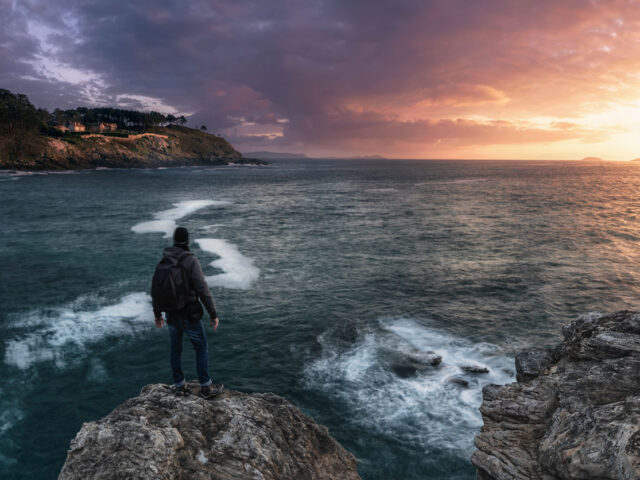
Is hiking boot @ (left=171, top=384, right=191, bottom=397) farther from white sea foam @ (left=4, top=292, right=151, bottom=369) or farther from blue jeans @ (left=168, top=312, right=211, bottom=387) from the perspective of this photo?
white sea foam @ (left=4, top=292, right=151, bottom=369)

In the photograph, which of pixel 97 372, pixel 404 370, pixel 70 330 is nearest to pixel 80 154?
pixel 70 330

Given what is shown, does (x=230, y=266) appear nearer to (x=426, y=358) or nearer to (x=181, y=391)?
(x=426, y=358)

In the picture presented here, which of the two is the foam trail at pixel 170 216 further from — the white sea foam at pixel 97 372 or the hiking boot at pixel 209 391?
the hiking boot at pixel 209 391

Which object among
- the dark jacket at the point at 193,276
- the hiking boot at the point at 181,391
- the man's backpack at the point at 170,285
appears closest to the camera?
the man's backpack at the point at 170,285

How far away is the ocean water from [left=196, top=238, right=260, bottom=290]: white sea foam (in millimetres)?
219

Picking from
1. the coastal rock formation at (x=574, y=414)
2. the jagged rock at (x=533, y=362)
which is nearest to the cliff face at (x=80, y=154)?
the jagged rock at (x=533, y=362)

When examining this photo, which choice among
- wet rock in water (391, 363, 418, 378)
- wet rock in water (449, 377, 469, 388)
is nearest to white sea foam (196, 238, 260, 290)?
wet rock in water (391, 363, 418, 378)

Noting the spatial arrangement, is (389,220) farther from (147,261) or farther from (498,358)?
(498,358)

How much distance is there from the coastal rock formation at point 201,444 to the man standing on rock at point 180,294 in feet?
3.45

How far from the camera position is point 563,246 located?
134ft

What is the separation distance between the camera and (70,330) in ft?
66.8

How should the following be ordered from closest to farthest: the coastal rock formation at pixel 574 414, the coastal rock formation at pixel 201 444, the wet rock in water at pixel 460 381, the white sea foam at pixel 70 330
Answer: the coastal rock formation at pixel 574 414, the coastal rock formation at pixel 201 444, the wet rock in water at pixel 460 381, the white sea foam at pixel 70 330

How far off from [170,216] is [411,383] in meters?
50.1

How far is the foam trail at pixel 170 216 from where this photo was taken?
46834 millimetres
